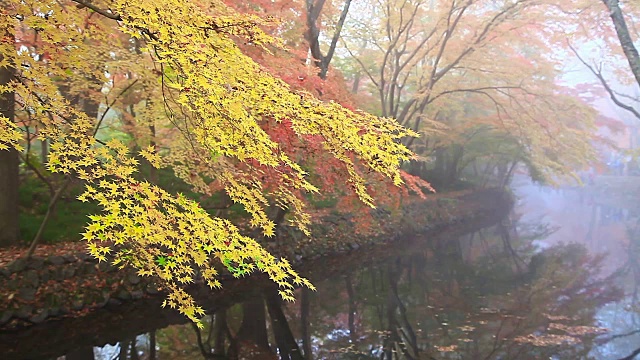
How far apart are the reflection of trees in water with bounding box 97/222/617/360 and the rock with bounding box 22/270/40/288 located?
7.54 feet

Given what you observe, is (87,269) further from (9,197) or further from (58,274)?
(9,197)

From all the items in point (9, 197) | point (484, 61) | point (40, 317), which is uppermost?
point (484, 61)

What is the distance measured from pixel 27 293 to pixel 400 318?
21.9 ft

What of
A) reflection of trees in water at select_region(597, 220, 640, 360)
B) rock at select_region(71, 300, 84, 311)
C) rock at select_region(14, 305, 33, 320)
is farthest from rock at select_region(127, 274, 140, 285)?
reflection of trees in water at select_region(597, 220, 640, 360)

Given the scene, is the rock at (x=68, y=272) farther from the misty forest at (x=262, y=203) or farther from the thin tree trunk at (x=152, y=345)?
the thin tree trunk at (x=152, y=345)

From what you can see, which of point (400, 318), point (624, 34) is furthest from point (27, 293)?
point (624, 34)

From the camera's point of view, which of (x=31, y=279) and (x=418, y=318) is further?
(x=418, y=318)

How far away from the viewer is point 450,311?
30.2 feet

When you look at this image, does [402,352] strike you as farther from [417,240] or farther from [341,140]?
[417,240]

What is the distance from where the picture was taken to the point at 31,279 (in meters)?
7.59

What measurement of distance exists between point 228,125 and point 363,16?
53.2 feet

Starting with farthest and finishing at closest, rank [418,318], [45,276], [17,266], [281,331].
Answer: [418,318] → [281,331] → [45,276] → [17,266]

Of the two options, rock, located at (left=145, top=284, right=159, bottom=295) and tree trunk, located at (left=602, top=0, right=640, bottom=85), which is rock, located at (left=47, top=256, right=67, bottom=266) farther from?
tree trunk, located at (left=602, top=0, right=640, bottom=85)

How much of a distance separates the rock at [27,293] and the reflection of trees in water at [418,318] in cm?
220
